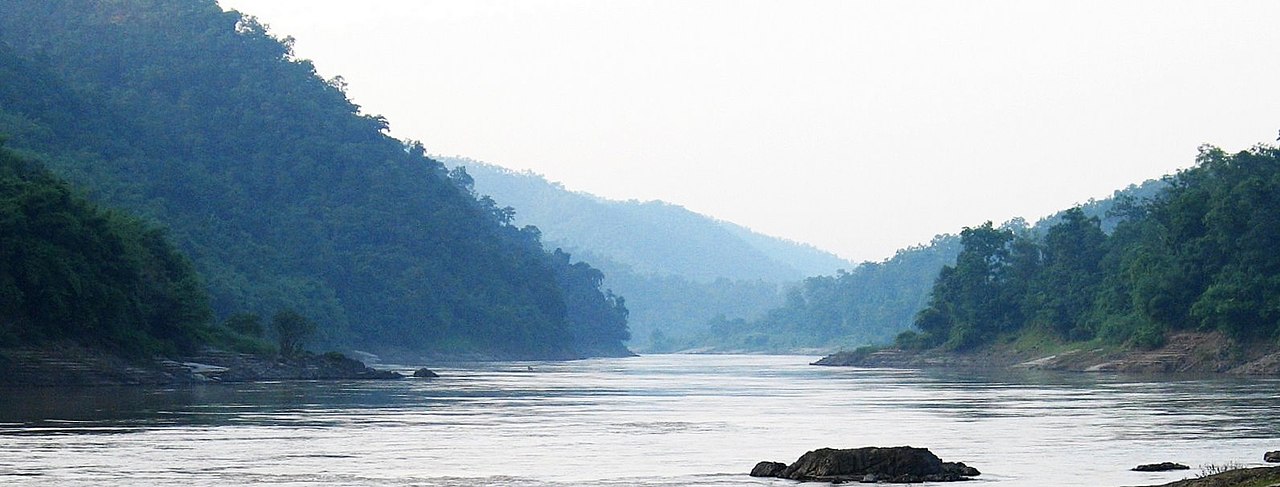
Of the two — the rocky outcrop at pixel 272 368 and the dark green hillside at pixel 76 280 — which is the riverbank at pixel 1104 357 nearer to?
the rocky outcrop at pixel 272 368

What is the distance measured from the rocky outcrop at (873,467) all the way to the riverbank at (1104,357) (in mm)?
75304

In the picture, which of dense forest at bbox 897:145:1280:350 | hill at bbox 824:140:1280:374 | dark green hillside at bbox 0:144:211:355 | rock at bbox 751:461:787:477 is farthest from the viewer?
dense forest at bbox 897:145:1280:350

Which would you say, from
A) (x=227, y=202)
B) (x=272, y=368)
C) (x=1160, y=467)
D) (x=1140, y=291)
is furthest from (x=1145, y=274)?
(x=1160, y=467)

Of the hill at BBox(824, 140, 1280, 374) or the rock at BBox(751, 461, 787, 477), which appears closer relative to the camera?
the rock at BBox(751, 461, 787, 477)

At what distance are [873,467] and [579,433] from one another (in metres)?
16.2

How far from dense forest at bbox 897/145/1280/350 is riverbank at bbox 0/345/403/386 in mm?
52691

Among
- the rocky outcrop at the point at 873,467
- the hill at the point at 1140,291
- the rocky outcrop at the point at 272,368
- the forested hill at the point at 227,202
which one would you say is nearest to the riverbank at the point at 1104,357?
the hill at the point at 1140,291

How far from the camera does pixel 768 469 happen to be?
105 ft

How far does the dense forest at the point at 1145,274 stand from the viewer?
11312cm

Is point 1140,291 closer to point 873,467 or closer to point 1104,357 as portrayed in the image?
point 1104,357

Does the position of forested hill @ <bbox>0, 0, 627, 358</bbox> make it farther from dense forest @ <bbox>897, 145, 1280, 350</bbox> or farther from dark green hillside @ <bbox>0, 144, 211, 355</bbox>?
dense forest @ <bbox>897, 145, 1280, 350</bbox>

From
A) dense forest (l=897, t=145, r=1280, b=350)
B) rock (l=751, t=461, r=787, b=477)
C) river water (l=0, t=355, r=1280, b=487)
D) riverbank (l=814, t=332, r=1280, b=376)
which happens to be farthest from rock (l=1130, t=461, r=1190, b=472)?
dense forest (l=897, t=145, r=1280, b=350)

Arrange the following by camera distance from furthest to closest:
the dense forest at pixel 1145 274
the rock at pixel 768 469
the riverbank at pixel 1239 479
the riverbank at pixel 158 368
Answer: the dense forest at pixel 1145 274, the riverbank at pixel 158 368, the rock at pixel 768 469, the riverbank at pixel 1239 479

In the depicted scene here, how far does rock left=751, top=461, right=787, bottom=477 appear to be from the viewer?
104ft
